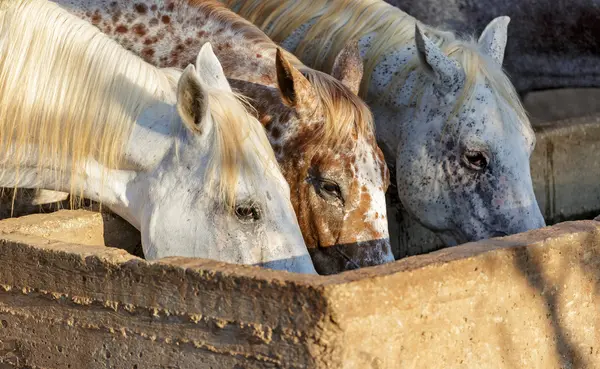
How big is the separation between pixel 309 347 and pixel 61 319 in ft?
3.11

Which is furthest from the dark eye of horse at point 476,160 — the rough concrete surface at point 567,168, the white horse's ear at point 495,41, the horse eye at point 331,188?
the rough concrete surface at point 567,168

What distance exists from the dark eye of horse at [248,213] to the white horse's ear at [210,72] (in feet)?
1.54

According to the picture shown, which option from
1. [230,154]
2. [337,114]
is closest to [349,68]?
[337,114]

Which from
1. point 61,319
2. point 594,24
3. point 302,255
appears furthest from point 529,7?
point 61,319

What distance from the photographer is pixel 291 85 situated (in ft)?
13.7

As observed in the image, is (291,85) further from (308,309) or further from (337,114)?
(308,309)

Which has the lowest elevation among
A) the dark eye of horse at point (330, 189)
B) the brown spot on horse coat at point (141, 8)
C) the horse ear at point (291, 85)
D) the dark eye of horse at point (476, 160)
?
the dark eye of horse at point (476, 160)

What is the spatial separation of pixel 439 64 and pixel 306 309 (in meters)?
2.22

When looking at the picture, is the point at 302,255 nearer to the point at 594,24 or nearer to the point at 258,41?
the point at 258,41

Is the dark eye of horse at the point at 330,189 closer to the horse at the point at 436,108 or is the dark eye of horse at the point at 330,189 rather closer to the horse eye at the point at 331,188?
the horse eye at the point at 331,188

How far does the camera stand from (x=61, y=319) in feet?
11.4

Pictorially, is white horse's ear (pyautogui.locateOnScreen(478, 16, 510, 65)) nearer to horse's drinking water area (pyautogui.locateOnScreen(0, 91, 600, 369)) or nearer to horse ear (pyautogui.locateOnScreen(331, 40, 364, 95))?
horse ear (pyautogui.locateOnScreen(331, 40, 364, 95))

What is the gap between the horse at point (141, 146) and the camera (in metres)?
3.74

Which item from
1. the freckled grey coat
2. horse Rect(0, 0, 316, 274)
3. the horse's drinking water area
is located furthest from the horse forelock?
the freckled grey coat
